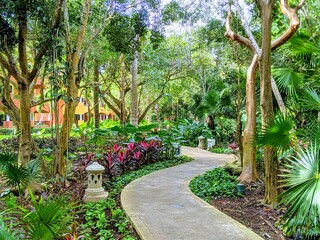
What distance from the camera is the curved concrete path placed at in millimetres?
4473

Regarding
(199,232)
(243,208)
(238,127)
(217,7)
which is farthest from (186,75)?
(199,232)

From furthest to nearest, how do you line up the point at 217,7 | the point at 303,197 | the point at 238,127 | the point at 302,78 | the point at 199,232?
the point at 217,7 < the point at 238,127 < the point at 302,78 < the point at 199,232 < the point at 303,197

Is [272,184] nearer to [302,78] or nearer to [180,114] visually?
[302,78]

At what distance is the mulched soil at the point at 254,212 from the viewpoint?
4.88 metres

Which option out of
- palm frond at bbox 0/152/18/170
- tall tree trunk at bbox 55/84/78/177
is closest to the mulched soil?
tall tree trunk at bbox 55/84/78/177

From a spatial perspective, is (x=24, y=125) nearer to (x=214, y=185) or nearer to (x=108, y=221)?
(x=108, y=221)

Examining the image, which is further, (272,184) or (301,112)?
(301,112)

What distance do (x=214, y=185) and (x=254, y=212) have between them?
1964mm

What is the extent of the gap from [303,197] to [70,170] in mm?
7276

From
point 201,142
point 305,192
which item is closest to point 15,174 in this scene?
point 305,192

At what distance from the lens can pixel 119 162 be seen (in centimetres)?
942

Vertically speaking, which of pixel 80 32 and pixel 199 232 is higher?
pixel 80 32

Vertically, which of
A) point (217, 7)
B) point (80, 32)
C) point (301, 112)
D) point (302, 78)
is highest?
point (217, 7)

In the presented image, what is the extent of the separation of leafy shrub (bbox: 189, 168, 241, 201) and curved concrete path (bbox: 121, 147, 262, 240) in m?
0.27
